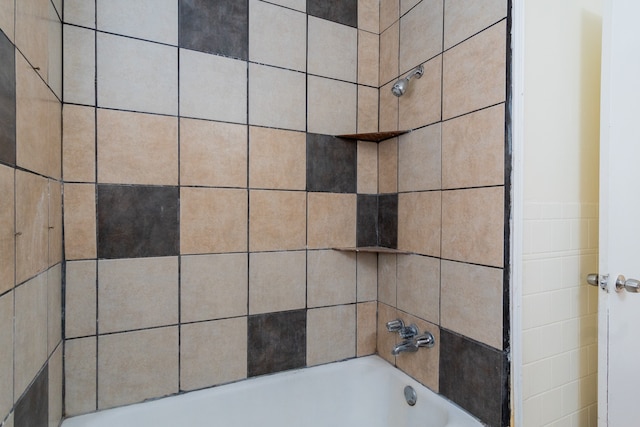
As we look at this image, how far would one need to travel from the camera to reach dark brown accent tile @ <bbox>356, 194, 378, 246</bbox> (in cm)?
157

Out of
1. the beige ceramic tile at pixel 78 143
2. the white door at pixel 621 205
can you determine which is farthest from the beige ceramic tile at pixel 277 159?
the white door at pixel 621 205

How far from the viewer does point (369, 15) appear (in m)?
1.59

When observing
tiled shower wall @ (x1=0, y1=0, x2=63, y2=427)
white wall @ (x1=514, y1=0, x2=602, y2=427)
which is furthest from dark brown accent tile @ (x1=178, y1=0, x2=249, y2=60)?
white wall @ (x1=514, y1=0, x2=602, y2=427)

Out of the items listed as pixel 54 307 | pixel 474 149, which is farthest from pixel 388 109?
pixel 54 307

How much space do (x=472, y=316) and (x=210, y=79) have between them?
4.10 ft

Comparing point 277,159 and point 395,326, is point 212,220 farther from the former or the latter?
point 395,326

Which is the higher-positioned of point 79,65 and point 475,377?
point 79,65

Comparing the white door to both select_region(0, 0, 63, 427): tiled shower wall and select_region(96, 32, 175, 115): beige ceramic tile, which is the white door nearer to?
select_region(96, 32, 175, 115): beige ceramic tile

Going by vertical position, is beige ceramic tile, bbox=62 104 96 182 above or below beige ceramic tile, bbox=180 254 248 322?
above

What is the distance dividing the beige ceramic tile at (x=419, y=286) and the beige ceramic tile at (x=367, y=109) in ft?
2.02

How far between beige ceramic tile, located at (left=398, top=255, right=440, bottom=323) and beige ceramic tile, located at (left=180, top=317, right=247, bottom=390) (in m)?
0.66

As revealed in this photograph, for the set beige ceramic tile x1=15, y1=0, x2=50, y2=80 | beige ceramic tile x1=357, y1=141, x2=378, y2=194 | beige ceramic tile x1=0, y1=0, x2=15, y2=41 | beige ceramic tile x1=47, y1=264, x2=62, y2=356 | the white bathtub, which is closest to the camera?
beige ceramic tile x1=0, y1=0, x2=15, y2=41

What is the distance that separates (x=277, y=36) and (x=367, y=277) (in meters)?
1.11

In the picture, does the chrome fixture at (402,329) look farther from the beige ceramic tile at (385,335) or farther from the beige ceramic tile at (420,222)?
the beige ceramic tile at (420,222)
